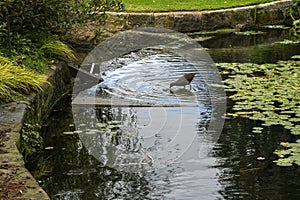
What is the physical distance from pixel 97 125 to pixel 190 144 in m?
1.27

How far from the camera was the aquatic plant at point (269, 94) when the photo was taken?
23.0 ft

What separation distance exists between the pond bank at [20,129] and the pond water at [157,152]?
246 millimetres

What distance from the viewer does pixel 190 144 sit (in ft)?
21.9

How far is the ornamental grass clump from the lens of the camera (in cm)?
696

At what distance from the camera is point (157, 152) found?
650cm

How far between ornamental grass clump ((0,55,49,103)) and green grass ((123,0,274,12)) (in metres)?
8.09

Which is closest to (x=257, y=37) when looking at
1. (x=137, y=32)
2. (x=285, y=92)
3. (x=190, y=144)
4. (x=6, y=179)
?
(x=137, y=32)

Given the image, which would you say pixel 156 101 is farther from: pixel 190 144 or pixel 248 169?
pixel 248 169

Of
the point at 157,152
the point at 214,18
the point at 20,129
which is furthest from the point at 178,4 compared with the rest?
the point at 20,129

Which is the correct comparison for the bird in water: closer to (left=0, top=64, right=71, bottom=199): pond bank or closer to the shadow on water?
(left=0, top=64, right=71, bottom=199): pond bank

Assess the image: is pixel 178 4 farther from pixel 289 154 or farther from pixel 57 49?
pixel 289 154

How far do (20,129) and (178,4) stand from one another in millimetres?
10980

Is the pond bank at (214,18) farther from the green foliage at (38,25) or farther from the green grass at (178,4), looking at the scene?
the green foliage at (38,25)

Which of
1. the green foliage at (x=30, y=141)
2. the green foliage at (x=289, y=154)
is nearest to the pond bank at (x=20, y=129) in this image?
the green foliage at (x=30, y=141)
